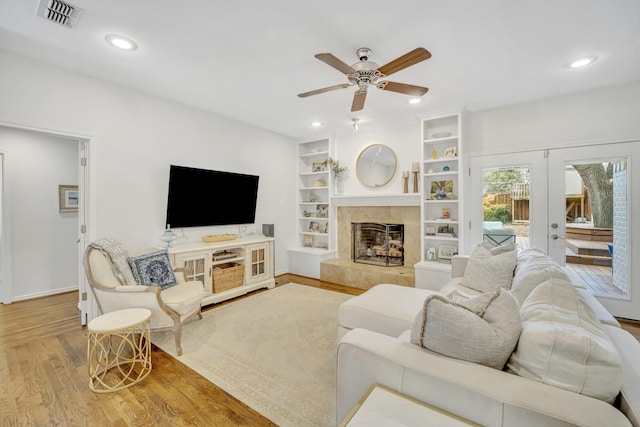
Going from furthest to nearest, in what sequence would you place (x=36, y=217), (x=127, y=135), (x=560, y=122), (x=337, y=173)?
(x=337, y=173) → (x=36, y=217) → (x=560, y=122) → (x=127, y=135)

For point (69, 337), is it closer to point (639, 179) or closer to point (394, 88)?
point (394, 88)

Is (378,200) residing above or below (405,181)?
below

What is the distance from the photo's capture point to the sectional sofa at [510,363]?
0.91 meters

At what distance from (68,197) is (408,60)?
502 cm

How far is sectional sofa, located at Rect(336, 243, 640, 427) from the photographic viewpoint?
0.91 meters

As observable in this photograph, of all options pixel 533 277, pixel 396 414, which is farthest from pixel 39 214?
pixel 533 277

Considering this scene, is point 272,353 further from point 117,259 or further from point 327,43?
point 327,43

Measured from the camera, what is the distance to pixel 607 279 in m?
3.37

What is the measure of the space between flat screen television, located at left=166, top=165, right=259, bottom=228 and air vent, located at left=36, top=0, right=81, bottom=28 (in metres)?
1.67

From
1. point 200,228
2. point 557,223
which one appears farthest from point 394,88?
point 200,228

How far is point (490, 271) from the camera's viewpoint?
8.48 feet

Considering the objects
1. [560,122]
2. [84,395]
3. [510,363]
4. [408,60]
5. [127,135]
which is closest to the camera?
[510,363]

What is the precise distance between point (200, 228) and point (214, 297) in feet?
3.23

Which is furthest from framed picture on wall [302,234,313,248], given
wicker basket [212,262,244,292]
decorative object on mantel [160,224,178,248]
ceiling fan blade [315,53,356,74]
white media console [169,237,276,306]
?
ceiling fan blade [315,53,356,74]
